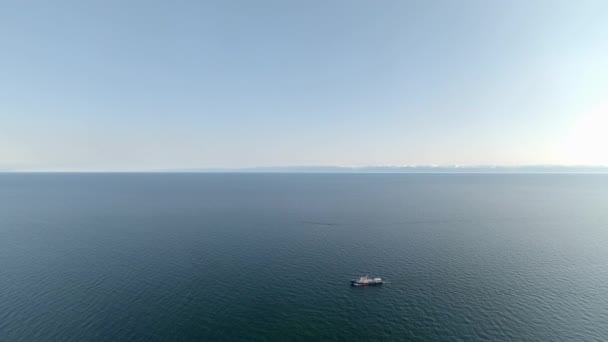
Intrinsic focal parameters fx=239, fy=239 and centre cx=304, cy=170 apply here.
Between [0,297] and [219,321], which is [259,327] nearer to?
[219,321]

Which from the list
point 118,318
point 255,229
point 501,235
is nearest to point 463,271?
point 501,235

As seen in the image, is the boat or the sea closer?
the sea

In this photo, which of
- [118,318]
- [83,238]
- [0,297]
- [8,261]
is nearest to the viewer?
[118,318]

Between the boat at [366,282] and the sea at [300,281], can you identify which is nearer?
the sea at [300,281]

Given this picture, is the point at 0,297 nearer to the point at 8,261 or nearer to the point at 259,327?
the point at 8,261

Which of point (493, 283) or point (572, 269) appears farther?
point (572, 269)

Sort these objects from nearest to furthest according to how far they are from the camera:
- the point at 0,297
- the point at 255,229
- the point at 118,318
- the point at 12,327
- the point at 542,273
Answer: the point at 12,327, the point at 118,318, the point at 0,297, the point at 542,273, the point at 255,229

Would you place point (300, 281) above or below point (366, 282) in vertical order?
below

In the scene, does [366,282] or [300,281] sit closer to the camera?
[366,282]

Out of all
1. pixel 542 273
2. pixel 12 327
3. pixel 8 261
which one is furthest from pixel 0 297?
pixel 542 273
